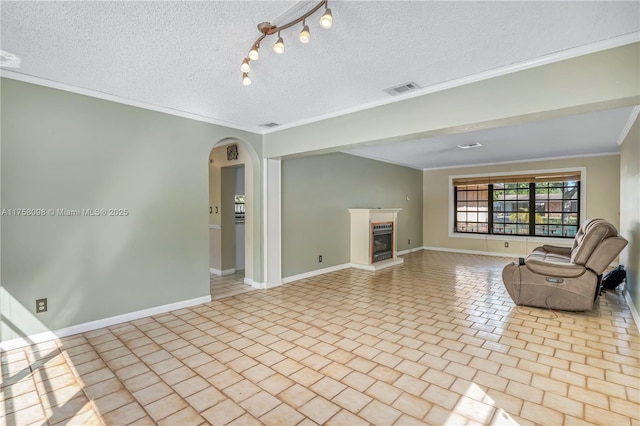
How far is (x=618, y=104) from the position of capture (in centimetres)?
230

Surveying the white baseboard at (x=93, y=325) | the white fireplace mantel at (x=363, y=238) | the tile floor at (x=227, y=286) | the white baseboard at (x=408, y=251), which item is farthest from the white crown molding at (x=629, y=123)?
the white baseboard at (x=93, y=325)

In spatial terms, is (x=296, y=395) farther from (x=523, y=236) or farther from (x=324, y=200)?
(x=523, y=236)

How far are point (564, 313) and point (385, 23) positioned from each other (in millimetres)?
3798

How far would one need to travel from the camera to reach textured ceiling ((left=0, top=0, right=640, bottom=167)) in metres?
1.85

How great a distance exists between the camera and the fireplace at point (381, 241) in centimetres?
628

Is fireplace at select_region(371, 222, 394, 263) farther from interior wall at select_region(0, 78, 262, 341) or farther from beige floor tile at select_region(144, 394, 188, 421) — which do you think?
beige floor tile at select_region(144, 394, 188, 421)

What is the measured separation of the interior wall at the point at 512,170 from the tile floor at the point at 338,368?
12.4ft

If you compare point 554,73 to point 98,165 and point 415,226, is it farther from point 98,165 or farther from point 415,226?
point 415,226

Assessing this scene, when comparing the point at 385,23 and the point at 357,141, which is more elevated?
the point at 385,23

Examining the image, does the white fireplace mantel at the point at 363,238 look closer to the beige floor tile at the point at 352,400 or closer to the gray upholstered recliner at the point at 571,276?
the gray upholstered recliner at the point at 571,276

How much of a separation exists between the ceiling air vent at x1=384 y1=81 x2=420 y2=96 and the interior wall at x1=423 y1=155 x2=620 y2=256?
234 inches

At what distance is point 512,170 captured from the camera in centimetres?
764

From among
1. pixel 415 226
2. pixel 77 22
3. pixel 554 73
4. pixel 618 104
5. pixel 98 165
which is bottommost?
pixel 415 226

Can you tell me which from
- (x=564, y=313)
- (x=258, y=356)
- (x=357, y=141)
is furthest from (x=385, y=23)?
(x=564, y=313)
